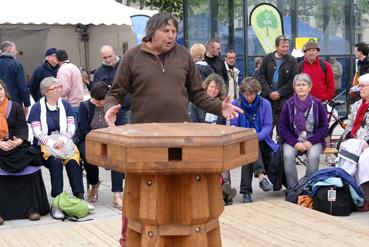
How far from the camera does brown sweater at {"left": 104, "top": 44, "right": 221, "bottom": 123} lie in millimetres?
3717

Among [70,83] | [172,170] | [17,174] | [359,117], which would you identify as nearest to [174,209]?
[172,170]

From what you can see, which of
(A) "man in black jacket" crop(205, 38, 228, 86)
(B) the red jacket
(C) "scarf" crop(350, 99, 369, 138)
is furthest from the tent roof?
(C) "scarf" crop(350, 99, 369, 138)

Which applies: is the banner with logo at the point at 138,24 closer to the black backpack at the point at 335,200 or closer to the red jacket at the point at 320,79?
the red jacket at the point at 320,79

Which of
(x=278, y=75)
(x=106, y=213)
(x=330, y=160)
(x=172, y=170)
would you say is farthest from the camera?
(x=330, y=160)

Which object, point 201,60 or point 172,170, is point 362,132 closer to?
point 201,60

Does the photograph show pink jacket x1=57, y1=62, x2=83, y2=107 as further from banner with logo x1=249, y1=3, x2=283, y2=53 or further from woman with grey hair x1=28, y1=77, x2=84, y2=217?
banner with logo x1=249, y1=3, x2=283, y2=53

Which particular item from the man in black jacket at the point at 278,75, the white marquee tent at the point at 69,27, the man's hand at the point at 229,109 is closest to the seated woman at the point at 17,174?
the man's hand at the point at 229,109

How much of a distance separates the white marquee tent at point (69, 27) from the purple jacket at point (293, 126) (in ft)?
19.0

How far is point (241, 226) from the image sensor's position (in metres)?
5.39

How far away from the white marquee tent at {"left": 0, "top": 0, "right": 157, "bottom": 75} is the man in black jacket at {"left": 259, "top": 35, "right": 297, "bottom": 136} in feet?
14.2

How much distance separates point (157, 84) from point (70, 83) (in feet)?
16.7

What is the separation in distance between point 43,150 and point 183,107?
9.44 feet

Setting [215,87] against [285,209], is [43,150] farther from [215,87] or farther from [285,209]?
[285,209]

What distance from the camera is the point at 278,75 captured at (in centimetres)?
817
